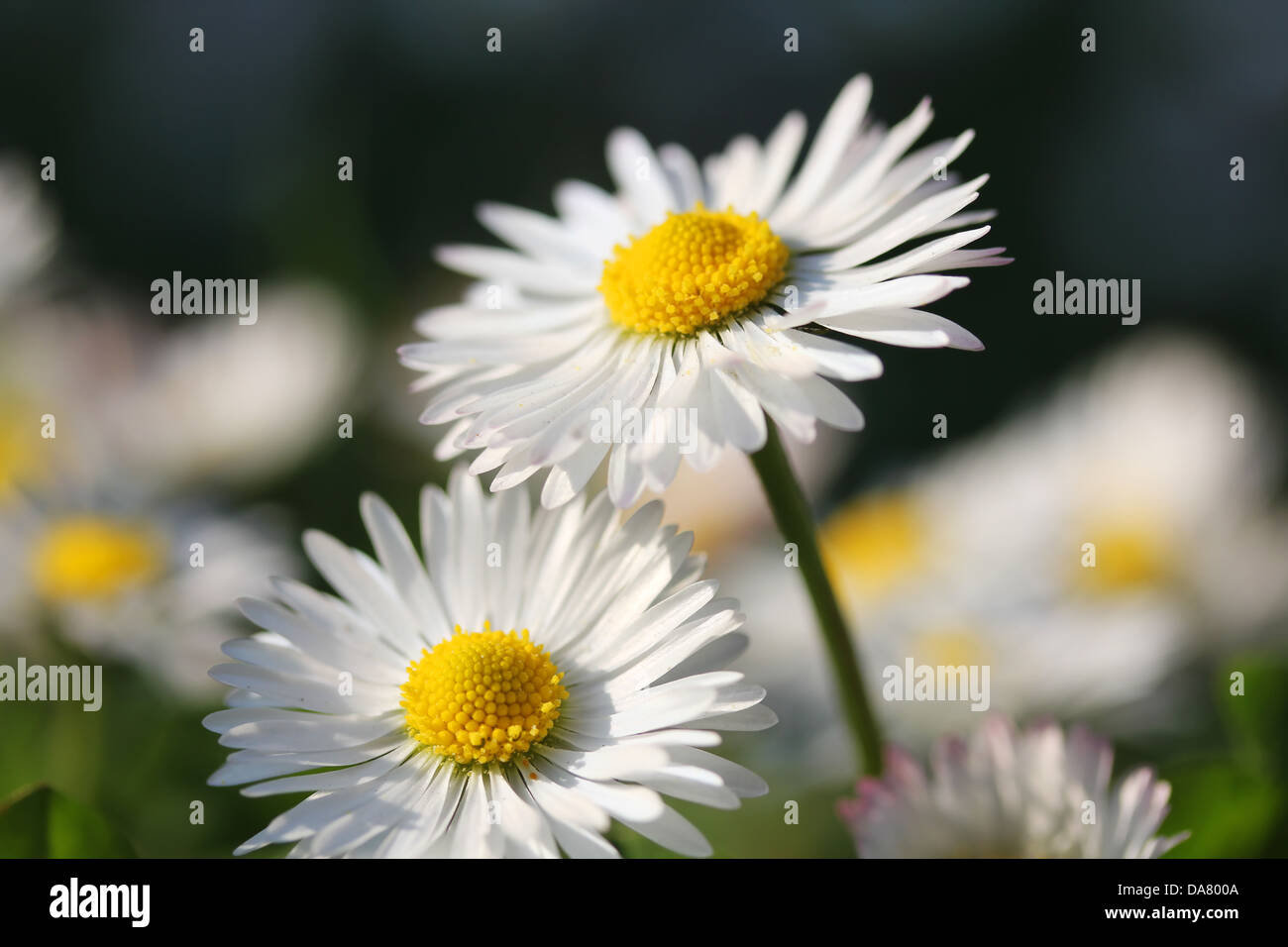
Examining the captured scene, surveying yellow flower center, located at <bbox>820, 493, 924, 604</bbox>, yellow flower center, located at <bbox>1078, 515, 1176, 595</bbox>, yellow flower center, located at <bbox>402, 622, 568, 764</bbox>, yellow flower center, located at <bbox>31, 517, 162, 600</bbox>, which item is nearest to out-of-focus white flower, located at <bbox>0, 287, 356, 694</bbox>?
yellow flower center, located at <bbox>31, 517, 162, 600</bbox>

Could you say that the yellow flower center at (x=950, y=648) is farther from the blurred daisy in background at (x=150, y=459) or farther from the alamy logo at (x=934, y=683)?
the blurred daisy in background at (x=150, y=459)

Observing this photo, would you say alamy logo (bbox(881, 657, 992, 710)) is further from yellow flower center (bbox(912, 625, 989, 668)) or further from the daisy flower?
the daisy flower

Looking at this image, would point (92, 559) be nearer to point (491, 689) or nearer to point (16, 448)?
point (16, 448)

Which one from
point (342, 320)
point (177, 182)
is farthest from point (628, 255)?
point (177, 182)
